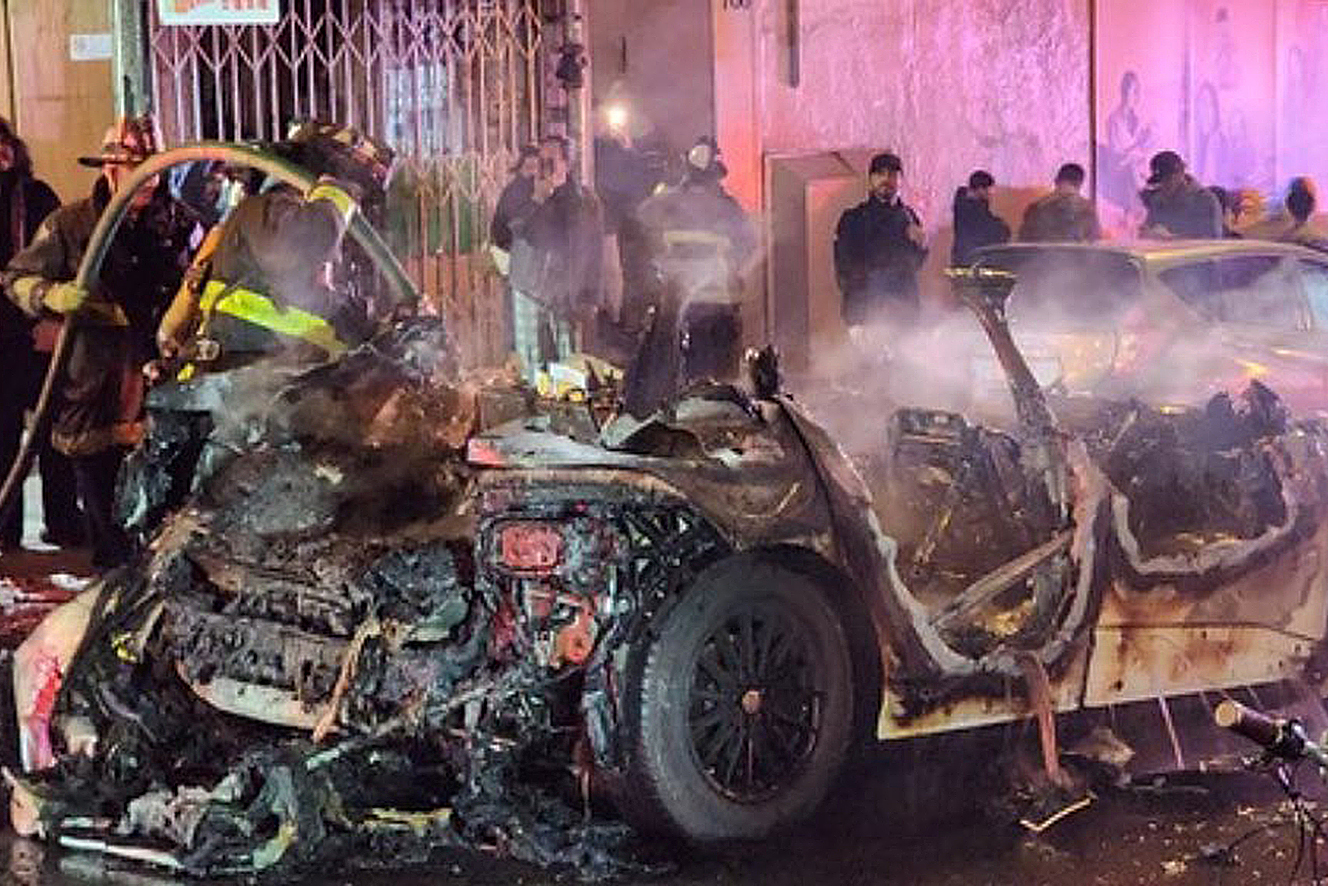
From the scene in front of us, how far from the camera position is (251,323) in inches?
276

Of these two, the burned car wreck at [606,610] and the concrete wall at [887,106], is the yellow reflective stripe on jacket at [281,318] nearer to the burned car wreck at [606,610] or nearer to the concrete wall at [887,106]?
the burned car wreck at [606,610]

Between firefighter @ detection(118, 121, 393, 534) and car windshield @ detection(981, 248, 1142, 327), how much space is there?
3.92 metres

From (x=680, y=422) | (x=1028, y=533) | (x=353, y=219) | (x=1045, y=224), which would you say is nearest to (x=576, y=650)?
(x=680, y=422)

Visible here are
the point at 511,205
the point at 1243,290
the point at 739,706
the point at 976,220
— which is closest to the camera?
the point at 739,706

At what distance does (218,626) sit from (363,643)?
0.62 metres

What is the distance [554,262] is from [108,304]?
3532 millimetres

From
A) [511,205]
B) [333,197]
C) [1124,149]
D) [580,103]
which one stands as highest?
[580,103]

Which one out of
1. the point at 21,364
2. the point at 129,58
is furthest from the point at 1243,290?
the point at 21,364

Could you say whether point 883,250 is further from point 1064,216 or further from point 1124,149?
point 1124,149

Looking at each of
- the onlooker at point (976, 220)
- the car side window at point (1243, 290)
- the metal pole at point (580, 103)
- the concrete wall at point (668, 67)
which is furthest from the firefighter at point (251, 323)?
the onlooker at point (976, 220)

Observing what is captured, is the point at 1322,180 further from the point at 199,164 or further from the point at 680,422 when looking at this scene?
the point at 680,422

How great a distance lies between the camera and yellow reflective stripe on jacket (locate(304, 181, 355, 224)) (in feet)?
23.3

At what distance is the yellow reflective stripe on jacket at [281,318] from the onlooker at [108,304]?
269 centimetres

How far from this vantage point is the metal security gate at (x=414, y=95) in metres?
11.9
